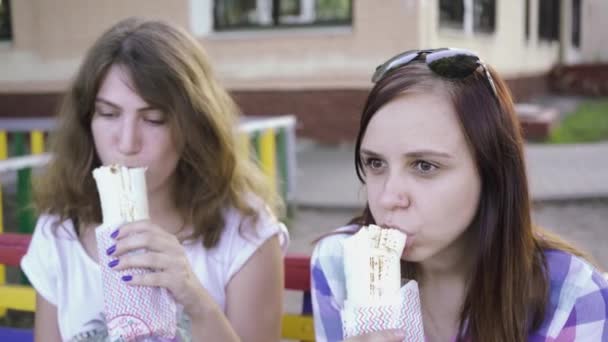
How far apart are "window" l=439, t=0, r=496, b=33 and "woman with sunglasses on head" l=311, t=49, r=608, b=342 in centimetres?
1141

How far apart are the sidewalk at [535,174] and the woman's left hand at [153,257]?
17.6ft

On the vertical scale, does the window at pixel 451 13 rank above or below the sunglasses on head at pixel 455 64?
above

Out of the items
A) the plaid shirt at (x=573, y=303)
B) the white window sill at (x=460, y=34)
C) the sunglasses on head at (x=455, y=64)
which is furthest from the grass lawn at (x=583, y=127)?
the sunglasses on head at (x=455, y=64)

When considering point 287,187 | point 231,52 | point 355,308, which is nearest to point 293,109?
point 231,52

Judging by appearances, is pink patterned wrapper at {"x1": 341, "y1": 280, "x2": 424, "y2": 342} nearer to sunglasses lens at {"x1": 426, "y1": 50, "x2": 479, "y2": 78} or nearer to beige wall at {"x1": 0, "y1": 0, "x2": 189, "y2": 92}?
sunglasses lens at {"x1": 426, "y1": 50, "x2": 479, "y2": 78}

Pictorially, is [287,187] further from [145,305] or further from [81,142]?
[145,305]

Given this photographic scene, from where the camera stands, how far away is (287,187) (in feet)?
25.2

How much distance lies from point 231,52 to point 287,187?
5497 millimetres

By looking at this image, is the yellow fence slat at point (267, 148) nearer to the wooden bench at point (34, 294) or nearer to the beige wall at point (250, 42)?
the wooden bench at point (34, 294)

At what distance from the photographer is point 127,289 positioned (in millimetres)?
1542

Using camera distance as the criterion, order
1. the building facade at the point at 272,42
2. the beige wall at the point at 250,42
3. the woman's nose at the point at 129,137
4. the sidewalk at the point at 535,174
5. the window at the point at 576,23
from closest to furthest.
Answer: the woman's nose at the point at 129,137 → the sidewalk at the point at 535,174 → the beige wall at the point at 250,42 → the building facade at the point at 272,42 → the window at the point at 576,23

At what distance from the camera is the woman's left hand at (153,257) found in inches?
59.5

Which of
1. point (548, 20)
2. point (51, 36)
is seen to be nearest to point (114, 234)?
point (51, 36)

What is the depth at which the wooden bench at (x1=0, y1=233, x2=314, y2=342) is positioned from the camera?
89.2 inches
